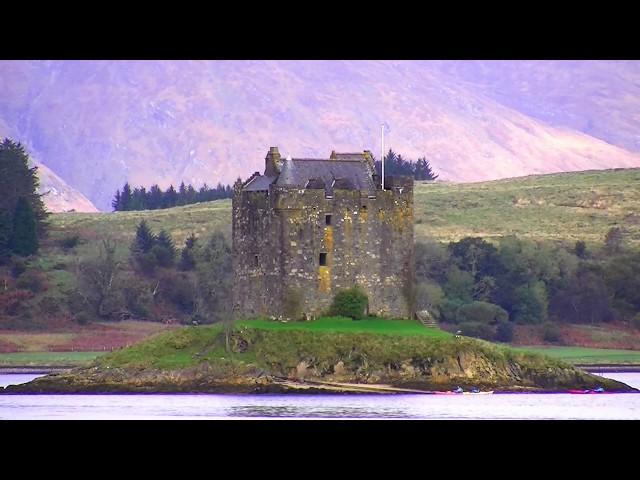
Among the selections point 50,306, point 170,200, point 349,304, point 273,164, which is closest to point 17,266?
point 50,306

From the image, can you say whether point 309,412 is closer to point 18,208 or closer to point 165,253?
point 165,253

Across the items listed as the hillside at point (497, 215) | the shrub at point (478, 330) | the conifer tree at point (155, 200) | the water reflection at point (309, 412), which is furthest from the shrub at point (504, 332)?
the conifer tree at point (155, 200)

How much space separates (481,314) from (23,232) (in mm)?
33039

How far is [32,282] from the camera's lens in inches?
4547

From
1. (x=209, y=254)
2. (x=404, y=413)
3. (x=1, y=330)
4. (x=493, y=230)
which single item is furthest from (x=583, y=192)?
(x=404, y=413)

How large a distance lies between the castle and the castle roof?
0.13 ft

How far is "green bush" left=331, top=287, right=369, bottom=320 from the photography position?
75.8m

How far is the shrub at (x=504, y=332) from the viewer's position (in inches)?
4082

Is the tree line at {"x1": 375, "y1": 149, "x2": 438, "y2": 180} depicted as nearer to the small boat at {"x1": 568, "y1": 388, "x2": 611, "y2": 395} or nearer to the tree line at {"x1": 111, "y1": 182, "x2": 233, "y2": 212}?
the tree line at {"x1": 111, "y1": 182, "x2": 233, "y2": 212}

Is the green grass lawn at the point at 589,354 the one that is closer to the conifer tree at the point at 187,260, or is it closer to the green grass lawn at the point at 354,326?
the green grass lawn at the point at 354,326

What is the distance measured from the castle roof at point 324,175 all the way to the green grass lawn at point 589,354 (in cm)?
1834

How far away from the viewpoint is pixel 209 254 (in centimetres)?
11919
